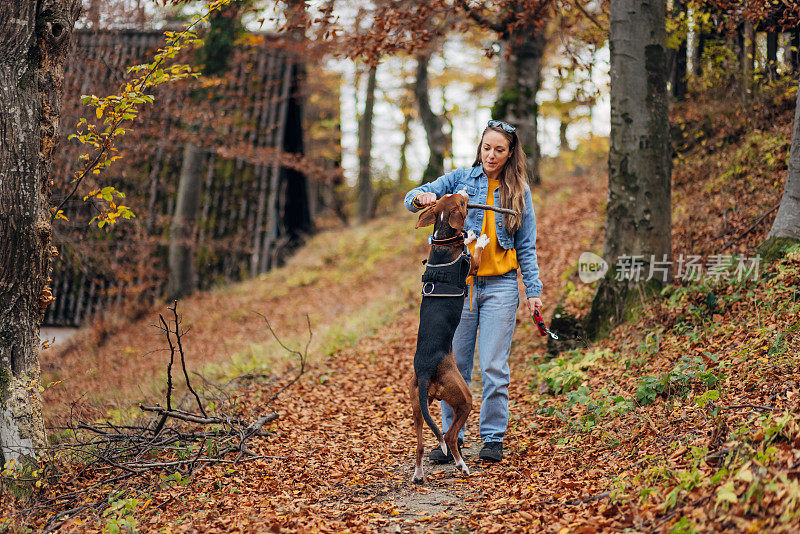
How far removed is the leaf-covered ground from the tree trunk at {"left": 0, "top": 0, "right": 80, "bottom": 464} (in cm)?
58

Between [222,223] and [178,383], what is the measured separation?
9702mm

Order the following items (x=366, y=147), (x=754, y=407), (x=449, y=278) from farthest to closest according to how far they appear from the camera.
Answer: (x=366, y=147), (x=449, y=278), (x=754, y=407)

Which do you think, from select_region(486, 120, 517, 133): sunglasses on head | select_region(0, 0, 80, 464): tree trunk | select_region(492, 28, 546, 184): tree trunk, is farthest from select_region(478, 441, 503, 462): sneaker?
select_region(492, 28, 546, 184): tree trunk

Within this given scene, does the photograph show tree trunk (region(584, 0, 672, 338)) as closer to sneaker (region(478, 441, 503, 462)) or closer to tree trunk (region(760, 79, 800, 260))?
tree trunk (region(760, 79, 800, 260))

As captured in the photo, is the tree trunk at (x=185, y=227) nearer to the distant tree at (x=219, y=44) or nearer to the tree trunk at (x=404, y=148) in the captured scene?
the distant tree at (x=219, y=44)

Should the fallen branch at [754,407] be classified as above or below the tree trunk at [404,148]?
below

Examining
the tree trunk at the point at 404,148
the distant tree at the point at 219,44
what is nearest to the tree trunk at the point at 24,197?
the distant tree at the point at 219,44

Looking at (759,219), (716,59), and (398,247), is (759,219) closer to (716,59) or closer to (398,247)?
(716,59)

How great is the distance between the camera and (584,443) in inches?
192

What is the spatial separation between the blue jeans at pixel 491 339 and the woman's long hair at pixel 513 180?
0.43 metres

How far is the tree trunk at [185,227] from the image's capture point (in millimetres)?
15367

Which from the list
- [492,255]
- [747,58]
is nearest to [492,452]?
[492,255]

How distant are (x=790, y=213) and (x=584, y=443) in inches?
132

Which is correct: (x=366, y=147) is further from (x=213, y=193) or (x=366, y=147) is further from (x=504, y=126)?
(x=504, y=126)
